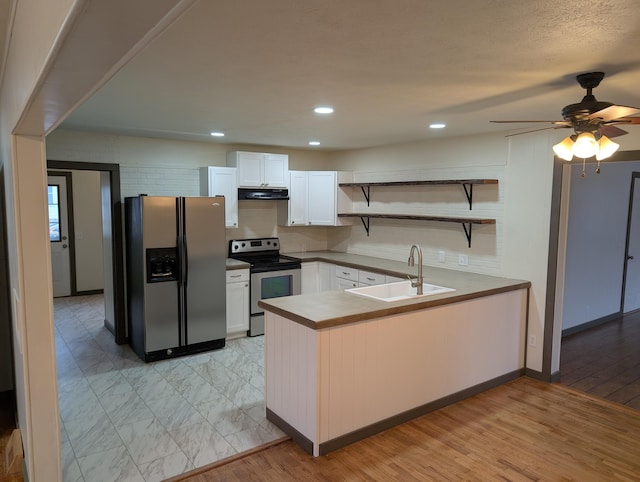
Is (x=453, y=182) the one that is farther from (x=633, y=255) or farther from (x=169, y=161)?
(x=633, y=255)

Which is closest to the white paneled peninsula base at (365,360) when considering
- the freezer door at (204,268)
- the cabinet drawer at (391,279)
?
the cabinet drawer at (391,279)

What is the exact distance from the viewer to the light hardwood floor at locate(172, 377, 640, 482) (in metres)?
2.68

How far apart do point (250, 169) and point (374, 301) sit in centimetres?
278

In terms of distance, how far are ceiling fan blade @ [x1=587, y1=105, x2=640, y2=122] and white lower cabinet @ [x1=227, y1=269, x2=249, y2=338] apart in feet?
12.2

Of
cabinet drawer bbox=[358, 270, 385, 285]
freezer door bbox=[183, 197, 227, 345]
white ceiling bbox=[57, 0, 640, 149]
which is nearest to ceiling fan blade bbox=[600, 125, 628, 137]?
white ceiling bbox=[57, 0, 640, 149]

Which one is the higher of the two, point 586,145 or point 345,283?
point 586,145

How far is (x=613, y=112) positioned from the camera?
2189 millimetres

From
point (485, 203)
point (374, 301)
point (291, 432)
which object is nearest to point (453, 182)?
point (485, 203)

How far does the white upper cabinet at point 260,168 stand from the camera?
5301 millimetres

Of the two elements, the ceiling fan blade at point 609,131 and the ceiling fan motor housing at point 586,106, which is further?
the ceiling fan blade at point 609,131

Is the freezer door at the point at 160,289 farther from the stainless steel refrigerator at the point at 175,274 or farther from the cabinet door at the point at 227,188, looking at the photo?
the cabinet door at the point at 227,188

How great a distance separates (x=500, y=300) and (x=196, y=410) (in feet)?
8.84

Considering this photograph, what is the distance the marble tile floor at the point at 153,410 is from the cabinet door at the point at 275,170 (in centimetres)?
194

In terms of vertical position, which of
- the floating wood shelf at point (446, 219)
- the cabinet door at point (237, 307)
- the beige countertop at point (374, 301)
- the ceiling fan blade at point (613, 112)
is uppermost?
the ceiling fan blade at point (613, 112)
